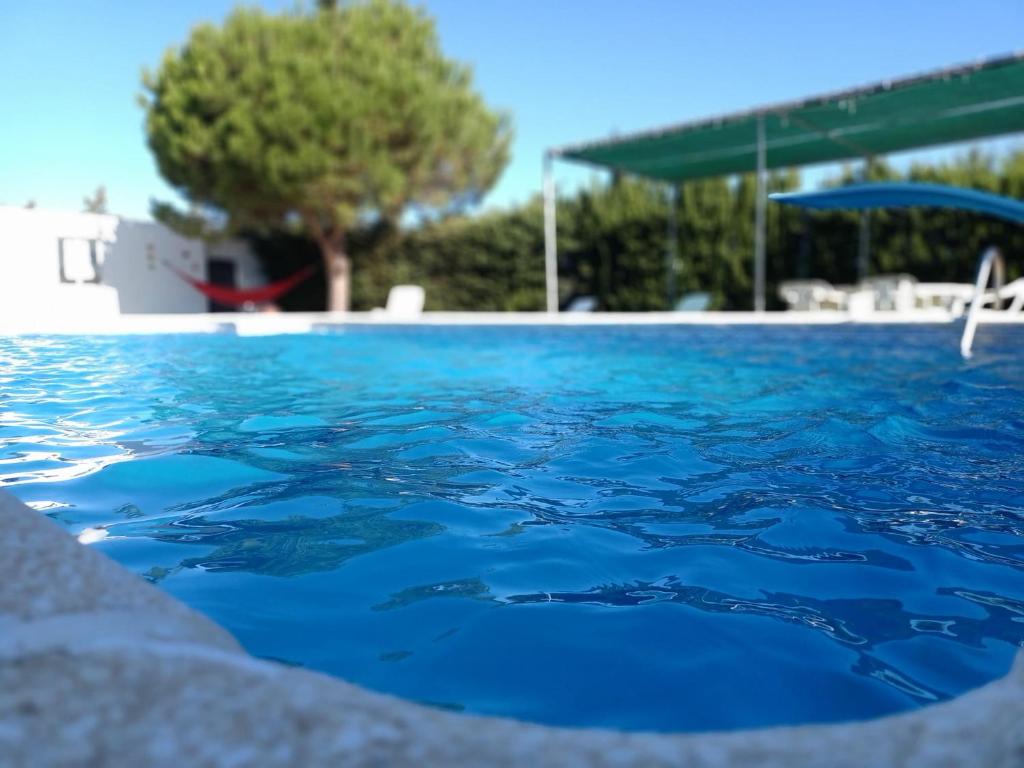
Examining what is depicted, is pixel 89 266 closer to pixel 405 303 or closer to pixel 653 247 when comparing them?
pixel 405 303

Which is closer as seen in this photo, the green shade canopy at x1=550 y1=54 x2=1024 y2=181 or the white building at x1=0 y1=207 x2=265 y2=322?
the green shade canopy at x1=550 y1=54 x2=1024 y2=181

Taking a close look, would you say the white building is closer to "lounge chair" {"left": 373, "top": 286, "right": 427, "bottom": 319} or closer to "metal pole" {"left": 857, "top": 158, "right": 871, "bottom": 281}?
"lounge chair" {"left": 373, "top": 286, "right": 427, "bottom": 319}

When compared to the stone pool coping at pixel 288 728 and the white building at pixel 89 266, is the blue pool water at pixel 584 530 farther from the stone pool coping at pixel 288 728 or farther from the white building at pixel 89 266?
the white building at pixel 89 266

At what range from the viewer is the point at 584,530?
231 cm

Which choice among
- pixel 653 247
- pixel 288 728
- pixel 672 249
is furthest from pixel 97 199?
pixel 288 728

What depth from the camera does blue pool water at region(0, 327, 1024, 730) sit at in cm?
150

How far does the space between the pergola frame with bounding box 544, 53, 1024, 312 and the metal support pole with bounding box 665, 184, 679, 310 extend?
58 millimetres

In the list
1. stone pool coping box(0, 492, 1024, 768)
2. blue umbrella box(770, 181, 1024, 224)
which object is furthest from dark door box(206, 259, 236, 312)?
stone pool coping box(0, 492, 1024, 768)

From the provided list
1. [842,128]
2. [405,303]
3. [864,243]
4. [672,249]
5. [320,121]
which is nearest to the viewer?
[842,128]

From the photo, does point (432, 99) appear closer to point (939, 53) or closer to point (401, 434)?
point (401, 434)

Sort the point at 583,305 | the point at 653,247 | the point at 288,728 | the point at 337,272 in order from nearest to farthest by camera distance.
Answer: the point at 288,728, the point at 583,305, the point at 653,247, the point at 337,272

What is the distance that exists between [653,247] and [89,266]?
469 inches

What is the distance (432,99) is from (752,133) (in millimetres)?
7341

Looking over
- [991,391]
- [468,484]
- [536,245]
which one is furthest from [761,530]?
[536,245]
